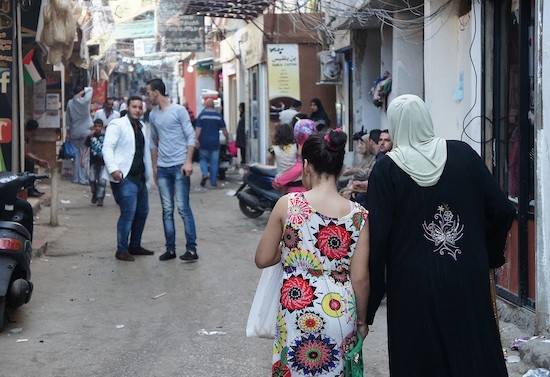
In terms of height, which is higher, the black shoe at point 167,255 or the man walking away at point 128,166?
the man walking away at point 128,166

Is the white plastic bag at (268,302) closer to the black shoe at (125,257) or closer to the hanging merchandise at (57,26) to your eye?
the black shoe at (125,257)

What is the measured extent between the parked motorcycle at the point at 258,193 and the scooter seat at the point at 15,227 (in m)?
6.15

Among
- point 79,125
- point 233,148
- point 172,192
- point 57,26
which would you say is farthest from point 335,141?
point 233,148

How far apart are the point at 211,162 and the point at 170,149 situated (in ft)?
31.1

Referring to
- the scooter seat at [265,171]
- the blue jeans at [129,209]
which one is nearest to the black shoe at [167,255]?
the blue jeans at [129,209]

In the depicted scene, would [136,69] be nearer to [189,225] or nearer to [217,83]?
[217,83]

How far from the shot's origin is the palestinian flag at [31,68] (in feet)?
39.6

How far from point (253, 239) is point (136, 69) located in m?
45.2

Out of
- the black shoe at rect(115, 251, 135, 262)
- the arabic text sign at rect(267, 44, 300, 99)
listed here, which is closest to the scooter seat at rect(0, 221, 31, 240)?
the black shoe at rect(115, 251, 135, 262)

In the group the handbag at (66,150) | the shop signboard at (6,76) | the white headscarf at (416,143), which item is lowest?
the handbag at (66,150)

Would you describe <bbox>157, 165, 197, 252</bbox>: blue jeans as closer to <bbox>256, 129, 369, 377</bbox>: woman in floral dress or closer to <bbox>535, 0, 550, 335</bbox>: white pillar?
<bbox>535, 0, 550, 335</bbox>: white pillar

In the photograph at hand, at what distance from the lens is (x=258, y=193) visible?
13.8 metres

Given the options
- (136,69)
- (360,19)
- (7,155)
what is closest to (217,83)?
(136,69)

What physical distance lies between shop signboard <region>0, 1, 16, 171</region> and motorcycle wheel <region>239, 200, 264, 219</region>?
476cm
